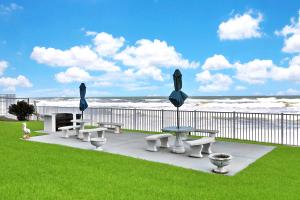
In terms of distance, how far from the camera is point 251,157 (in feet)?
28.4

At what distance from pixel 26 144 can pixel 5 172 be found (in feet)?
12.9

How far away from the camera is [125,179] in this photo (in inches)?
239

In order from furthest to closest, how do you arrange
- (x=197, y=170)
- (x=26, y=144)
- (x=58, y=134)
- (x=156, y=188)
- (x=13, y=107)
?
1. (x=13, y=107)
2. (x=58, y=134)
3. (x=26, y=144)
4. (x=197, y=170)
5. (x=156, y=188)

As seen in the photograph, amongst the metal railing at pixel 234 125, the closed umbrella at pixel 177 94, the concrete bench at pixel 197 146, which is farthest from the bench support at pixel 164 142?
the metal railing at pixel 234 125

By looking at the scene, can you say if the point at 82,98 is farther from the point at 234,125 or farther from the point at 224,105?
the point at 224,105

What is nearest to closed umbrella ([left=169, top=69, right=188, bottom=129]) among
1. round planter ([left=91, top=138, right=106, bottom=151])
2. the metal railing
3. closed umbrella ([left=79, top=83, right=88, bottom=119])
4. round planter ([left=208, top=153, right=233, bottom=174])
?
round planter ([left=91, top=138, right=106, bottom=151])

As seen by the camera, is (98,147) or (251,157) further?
(98,147)

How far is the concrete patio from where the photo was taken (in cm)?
769

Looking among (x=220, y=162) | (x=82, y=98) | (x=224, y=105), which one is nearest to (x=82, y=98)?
(x=82, y=98)

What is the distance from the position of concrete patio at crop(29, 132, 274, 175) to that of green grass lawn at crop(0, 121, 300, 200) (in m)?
0.44

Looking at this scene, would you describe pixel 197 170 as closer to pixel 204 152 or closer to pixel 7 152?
pixel 204 152

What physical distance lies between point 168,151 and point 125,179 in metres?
3.49

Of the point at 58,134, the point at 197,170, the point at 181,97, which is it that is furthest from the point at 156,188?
the point at 58,134

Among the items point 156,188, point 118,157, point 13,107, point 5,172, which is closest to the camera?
point 156,188
